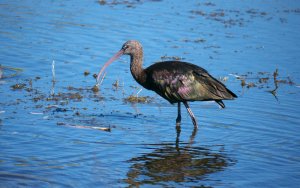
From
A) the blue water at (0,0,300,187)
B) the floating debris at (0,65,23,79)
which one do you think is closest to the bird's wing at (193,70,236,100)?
the blue water at (0,0,300,187)

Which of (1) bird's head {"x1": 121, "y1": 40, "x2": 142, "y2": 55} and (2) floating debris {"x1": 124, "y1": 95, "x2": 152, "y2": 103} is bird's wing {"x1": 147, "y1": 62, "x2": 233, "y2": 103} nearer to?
(1) bird's head {"x1": 121, "y1": 40, "x2": 142, "y2": 55}

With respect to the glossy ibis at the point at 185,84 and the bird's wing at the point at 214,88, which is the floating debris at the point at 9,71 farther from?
the bird's wing at the point at 214,88

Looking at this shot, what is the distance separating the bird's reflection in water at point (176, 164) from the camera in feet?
26.5

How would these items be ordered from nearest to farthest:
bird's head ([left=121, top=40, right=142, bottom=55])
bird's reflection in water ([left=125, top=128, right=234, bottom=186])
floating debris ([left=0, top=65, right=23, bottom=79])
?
bird's reflection in water ([left=125, top=128, right=234, bottom=186])
bird's head ([left=121, top=40, right=142, bottom=55])
floating debris ([left=0, top=65, right=23, bottom=79])

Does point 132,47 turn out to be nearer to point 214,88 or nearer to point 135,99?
point 135,99

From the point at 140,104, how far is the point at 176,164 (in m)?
2.98

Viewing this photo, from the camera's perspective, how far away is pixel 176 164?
8766mm

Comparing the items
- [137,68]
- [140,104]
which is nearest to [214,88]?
[137,68]

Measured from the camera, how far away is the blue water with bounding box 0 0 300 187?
835cm

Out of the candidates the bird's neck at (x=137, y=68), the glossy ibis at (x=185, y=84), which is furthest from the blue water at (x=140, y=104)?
the bird's neck at (x=137, y=68)

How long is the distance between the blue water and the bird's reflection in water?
0.01m

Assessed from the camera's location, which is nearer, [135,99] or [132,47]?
[132,47]

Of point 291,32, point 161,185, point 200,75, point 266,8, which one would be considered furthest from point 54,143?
point 266,8

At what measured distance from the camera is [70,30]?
1636 centimetres
